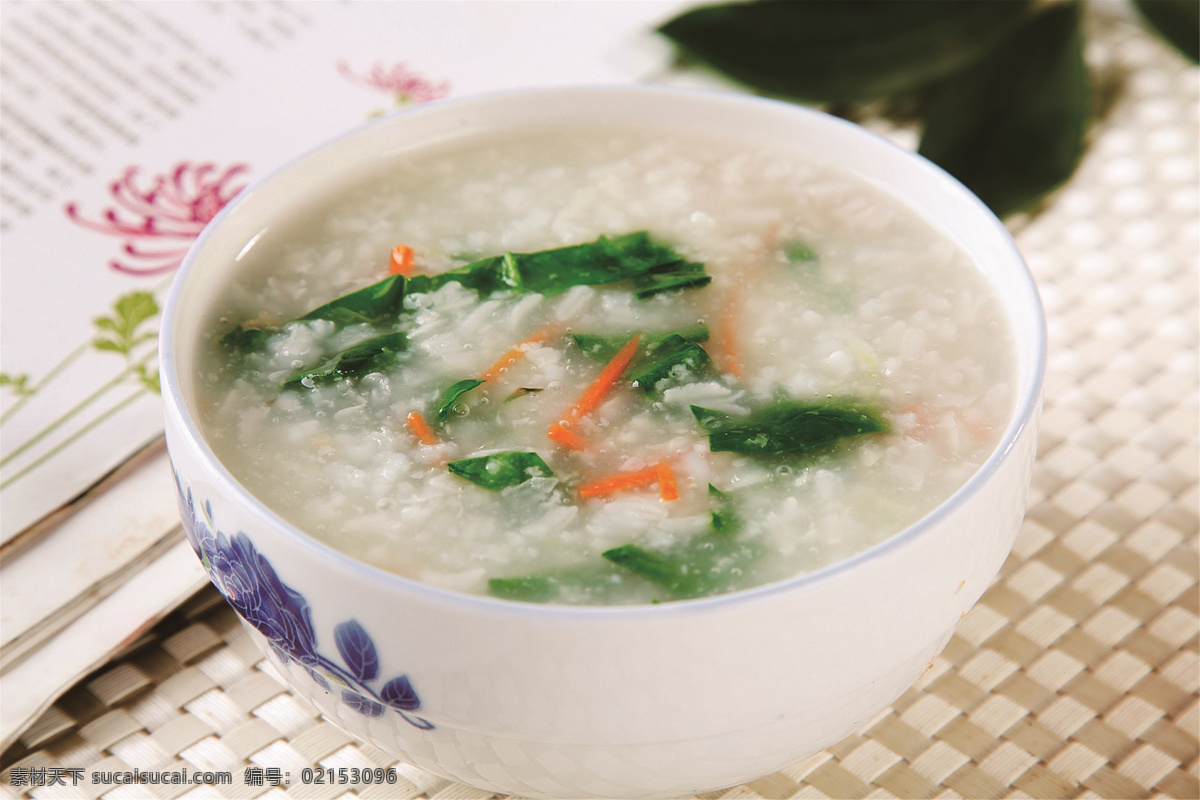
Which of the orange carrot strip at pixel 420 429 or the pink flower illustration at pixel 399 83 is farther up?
the orange carrot strip at pixel 420 429

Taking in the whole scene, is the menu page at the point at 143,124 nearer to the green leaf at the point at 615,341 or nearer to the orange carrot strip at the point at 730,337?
the green leaf at the point at 615,341

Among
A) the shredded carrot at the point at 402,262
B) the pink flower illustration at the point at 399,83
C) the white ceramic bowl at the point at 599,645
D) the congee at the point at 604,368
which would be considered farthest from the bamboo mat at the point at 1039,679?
the pink flower illustration at the point at 399,83

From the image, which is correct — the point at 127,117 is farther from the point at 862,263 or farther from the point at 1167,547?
the point at 1167,547

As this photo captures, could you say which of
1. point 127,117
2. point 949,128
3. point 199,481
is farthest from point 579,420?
point 127,117

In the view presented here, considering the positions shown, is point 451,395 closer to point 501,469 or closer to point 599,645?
point 501,469

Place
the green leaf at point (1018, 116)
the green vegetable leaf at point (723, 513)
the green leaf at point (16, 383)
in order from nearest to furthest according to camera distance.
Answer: the green vegetable leaf at point (723, 513)
the green leaf at point (16, 383)
the green leaf at point (1018, 116)

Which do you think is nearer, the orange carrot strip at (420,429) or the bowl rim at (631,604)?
the bowl rim at (631,604)
